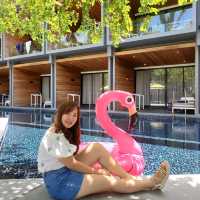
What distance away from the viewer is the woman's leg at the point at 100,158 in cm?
309

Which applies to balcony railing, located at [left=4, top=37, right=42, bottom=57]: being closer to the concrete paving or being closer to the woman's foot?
the concrete paving

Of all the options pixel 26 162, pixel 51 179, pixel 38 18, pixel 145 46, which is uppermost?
pixel 145 46

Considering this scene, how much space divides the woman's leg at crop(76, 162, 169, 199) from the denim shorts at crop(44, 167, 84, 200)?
47mm

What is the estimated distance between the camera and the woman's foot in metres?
3.12

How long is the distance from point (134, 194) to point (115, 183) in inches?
8.4

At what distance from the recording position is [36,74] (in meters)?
26.7

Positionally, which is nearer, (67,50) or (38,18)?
(38,18)

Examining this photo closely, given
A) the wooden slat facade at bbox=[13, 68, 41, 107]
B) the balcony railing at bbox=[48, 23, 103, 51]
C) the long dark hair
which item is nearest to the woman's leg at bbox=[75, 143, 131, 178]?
the long dark hair

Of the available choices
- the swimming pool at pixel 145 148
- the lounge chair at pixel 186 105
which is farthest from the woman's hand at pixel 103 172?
the lounge chair at pixel 186 105

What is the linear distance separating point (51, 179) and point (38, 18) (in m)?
3.83

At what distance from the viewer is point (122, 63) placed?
18.9 metres

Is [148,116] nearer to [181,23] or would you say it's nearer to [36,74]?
[181,23]

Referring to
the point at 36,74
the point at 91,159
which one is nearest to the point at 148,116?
the point at 91,159

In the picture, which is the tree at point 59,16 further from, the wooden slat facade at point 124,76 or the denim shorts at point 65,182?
the wooden slat facade at point 124,76
